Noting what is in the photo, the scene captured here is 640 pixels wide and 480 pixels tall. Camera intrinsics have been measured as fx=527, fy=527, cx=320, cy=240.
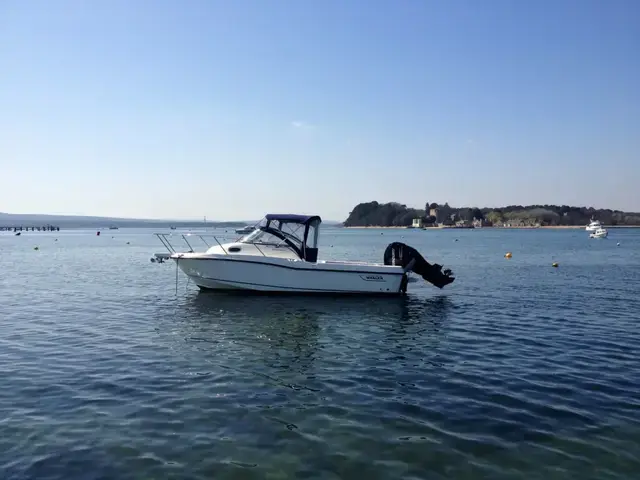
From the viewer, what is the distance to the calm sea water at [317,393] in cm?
688

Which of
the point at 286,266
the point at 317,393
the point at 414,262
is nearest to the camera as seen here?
the point at 317,393

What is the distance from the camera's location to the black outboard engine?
23.7 m

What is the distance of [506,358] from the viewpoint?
12164mm

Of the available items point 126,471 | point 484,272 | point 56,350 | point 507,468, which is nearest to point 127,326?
point 56,350

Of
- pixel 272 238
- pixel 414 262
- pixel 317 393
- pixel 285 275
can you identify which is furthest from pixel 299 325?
pixel 414 262

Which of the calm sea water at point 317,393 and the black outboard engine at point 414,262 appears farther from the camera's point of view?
the black outboard engine at point 414,262

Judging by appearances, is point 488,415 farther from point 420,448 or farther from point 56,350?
point 56,350

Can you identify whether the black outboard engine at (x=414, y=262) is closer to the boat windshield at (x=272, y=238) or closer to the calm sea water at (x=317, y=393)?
the boat windshield at (x=272, y=238)

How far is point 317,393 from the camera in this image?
31.5 feet

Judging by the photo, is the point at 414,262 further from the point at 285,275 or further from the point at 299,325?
the point at 299,325

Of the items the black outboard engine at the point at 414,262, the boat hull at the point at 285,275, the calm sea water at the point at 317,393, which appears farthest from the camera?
the black outboard engine at the point at 414,262

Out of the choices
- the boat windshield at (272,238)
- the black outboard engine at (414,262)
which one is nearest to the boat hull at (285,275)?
the black outboard engine at (414,262)

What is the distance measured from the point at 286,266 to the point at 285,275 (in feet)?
1.28

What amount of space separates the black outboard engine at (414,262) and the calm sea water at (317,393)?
4.61 meters
